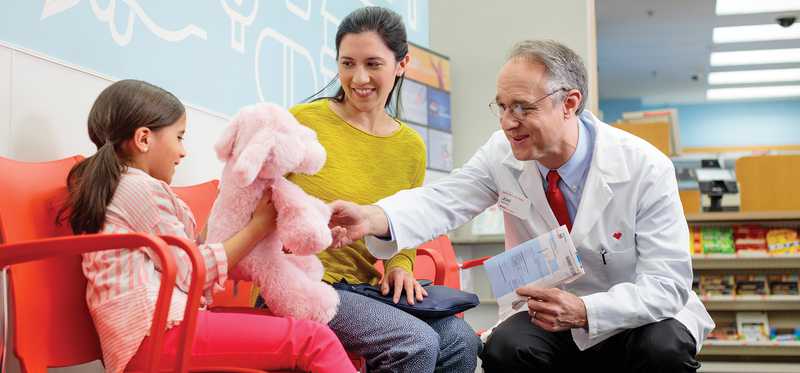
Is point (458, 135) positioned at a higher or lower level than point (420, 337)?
higher

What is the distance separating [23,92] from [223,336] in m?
0.73

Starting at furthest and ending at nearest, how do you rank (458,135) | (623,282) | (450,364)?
1. (458,135)
2. (623,282)
3. (450,364)

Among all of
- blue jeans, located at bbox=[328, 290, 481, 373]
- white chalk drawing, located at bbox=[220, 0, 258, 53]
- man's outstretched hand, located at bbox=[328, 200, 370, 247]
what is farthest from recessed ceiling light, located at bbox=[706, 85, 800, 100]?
blue jeans, located at bbox=[328, 290, 481, 373]

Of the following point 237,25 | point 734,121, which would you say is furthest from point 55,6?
point 734,121

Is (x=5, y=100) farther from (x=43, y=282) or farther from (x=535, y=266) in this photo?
(x=535, y=266)

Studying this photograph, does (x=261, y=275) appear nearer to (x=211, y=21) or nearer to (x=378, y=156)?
(x=378, y=156)

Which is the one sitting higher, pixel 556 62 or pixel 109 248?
pixel 556 62

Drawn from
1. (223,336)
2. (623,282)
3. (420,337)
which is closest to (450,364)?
(420,337)

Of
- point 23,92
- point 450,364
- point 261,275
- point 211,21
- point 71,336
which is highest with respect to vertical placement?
point 211,21

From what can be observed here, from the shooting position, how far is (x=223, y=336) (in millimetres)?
1493

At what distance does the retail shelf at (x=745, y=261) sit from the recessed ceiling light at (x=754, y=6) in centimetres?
469

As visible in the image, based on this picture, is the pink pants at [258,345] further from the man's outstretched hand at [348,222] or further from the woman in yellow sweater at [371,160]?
the man's outstretched hand at [348,222]

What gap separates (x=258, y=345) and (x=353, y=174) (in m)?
0.70

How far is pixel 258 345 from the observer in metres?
1.50
